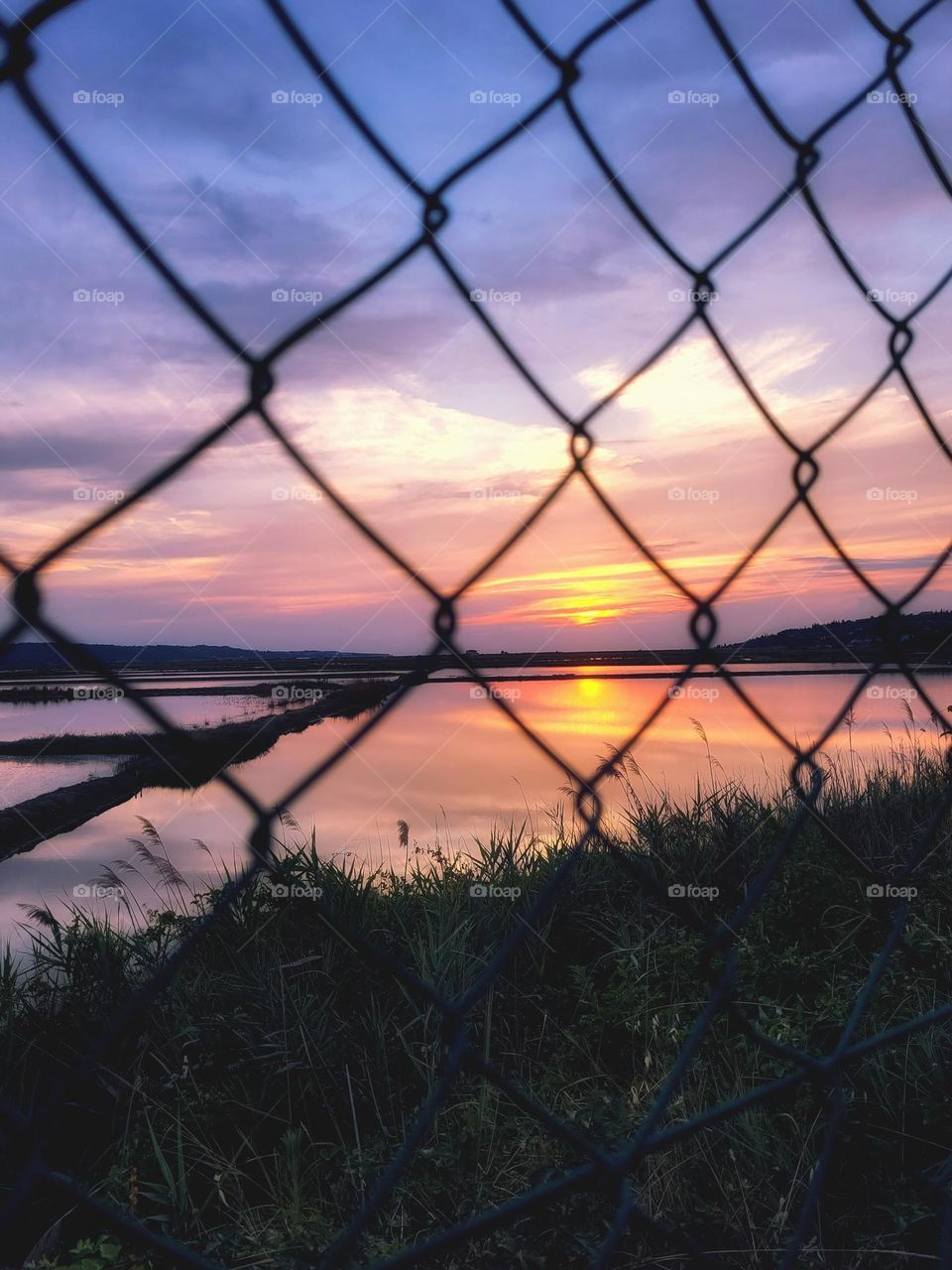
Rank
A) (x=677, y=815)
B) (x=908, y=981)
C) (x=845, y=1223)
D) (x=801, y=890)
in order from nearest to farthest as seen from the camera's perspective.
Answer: (x=845, y=1223), (x=908, y=981), (x=801, y=890), (x=677, y=815)

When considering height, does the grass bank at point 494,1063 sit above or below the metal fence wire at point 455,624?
below

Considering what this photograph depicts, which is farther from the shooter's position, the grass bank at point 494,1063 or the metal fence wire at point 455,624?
the grass bank at point 494,1063

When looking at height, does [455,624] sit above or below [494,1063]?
above

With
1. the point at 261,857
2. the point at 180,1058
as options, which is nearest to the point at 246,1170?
the point at 180,1058

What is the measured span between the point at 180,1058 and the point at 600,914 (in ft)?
4.63

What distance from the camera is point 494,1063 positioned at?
234 cm

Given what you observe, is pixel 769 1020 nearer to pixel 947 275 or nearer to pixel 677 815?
pixel 677 815

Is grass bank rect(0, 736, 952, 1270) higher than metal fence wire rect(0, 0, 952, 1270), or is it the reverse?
metal fence wire rect(0, 0, 952, 1270)

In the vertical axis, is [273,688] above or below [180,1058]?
above

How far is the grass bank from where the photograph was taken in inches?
64.0

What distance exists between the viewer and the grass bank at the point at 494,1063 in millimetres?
1626

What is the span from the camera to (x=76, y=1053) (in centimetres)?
252

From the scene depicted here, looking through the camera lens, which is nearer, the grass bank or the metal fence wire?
the metal fence wire

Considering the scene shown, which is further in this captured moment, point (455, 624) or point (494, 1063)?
point (494, 1063)
